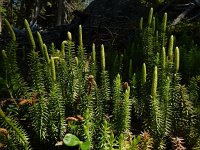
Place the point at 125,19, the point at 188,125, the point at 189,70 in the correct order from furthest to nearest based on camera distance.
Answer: the point at 125,19 → the point at 189,70 → the point at 188,125

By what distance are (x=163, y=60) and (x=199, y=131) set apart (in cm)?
49

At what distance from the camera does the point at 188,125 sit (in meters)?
2.21

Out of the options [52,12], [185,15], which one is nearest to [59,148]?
[185,15]

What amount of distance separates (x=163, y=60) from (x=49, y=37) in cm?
207

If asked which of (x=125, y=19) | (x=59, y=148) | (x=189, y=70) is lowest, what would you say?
(x=59, y=148)

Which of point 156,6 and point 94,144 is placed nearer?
point 94,144

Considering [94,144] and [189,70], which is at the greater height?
[189,70]

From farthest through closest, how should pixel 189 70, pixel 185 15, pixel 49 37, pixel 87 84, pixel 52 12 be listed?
pixel 52 12
pixel 185 15
pixel 49 37
pixel 189 70
pixel 87 84

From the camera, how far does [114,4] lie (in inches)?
210

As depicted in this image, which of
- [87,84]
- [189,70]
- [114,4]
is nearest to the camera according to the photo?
[87,84]

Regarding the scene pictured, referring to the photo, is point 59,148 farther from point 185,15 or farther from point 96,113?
point 185,15

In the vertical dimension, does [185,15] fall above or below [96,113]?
above

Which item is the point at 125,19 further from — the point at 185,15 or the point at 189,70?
the point at 189,70

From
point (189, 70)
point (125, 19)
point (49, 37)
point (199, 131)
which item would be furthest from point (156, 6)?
point (199, 131)
